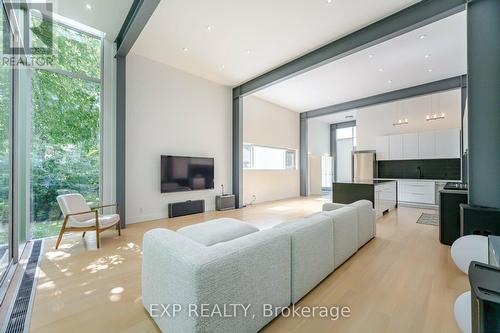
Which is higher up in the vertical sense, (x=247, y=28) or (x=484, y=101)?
(x=247, y=28)

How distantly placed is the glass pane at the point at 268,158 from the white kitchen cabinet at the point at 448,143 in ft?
16.2

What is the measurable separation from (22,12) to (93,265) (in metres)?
4.07

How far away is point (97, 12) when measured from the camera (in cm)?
343

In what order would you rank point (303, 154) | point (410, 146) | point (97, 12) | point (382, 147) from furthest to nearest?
point (303, 154)
point (382, 147)
point (410, 146)
point (97, 12)

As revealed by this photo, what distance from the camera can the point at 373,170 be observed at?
7.80m

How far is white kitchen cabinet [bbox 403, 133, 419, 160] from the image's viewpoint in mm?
6883

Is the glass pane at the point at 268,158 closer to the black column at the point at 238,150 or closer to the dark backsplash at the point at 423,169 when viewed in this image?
the black column at the point at 238,150

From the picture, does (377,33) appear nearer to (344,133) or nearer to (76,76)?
(76,76)

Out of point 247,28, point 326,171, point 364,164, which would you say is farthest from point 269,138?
point 326,171

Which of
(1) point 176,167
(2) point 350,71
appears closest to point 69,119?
(1) point 176,167

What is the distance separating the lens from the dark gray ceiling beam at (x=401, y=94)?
562cm

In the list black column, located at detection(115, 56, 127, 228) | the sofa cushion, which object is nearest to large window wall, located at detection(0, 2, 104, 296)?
black column, located at detection(115, 56, 127, 228)

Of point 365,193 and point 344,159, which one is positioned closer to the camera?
point 365,193

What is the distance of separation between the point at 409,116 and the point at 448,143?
147cm
